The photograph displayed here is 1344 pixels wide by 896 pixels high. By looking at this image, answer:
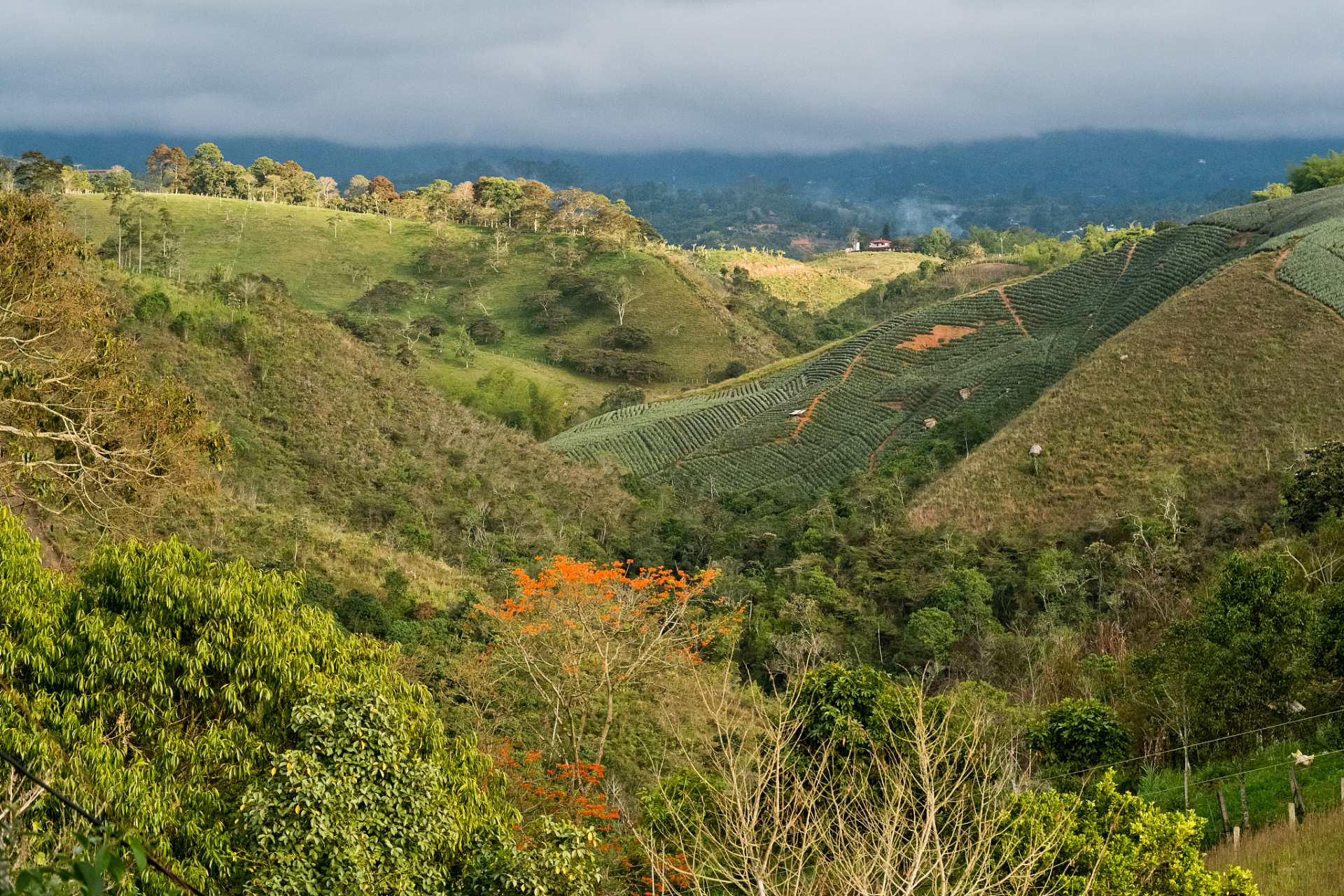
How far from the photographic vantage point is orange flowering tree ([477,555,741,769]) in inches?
814

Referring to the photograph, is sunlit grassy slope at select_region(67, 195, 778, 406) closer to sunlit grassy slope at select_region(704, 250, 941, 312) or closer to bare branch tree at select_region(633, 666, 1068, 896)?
sunlit grassy slope at select_region(704, 250, 941, 312)

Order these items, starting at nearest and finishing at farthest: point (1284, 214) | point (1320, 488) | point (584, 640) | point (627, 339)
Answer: point (584, 640) → point (1320, 488) → point (1284, 214) → point (627, 339)

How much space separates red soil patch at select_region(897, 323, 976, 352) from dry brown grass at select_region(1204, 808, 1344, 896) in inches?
2309

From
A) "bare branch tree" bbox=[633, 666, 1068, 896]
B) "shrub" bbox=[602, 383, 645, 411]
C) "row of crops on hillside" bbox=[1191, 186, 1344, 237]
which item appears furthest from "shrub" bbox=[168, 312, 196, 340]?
"row of crops on hillside" bbox=[1191, 186, 1344, 237]

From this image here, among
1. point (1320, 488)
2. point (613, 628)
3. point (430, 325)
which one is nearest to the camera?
point (613, 628)

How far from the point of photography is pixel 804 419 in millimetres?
68312

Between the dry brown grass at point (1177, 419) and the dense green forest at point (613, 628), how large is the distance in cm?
27

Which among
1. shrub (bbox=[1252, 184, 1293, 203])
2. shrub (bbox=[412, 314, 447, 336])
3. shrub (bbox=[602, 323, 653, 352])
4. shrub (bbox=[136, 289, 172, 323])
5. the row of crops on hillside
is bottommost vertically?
shrub (bbox=[602, 323, 653, 352])

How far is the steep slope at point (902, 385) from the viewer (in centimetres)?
6056

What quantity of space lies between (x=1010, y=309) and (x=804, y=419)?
1545cm

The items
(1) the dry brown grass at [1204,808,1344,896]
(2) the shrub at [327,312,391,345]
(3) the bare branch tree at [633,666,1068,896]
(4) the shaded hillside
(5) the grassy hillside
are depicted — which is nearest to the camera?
(3) the bare branch tree at [633,666,1068,896]

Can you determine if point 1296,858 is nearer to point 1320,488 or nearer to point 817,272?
point 1320,488

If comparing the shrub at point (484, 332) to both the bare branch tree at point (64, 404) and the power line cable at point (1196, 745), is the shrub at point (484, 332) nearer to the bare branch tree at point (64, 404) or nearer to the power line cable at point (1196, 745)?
the bare branch tree at point (64, 404)

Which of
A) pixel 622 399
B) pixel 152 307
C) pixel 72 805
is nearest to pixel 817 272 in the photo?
pixel 622 399
